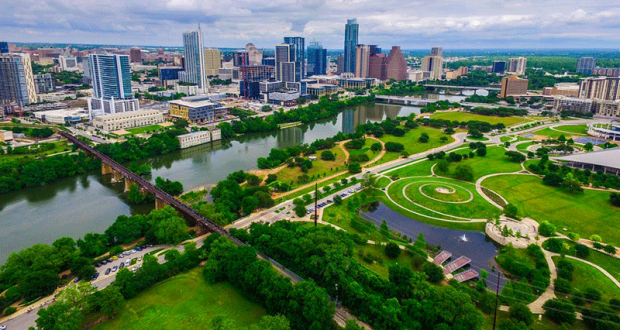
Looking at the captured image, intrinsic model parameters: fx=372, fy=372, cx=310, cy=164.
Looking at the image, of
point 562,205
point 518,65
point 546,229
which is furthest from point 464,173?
point 518,65

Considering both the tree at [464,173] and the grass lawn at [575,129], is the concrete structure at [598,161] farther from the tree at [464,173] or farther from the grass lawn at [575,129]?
the grass lawn at [575,129]

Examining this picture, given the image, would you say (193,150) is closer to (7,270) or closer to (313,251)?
(7,270)

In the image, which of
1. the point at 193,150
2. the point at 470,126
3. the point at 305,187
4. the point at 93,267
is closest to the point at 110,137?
the point at 193,150

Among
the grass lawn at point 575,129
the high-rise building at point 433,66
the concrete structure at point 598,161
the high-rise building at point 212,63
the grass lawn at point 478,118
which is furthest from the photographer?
the high-rise building at point 433,66

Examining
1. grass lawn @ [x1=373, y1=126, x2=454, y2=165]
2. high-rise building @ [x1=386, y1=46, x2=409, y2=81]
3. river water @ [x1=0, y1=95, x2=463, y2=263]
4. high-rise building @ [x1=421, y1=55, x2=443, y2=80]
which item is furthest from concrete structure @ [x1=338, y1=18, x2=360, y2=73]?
river water @ [x1=0, y1=95, x2=463, y2=263]

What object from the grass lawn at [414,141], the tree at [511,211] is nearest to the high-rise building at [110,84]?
the grass lawn at [414,141]

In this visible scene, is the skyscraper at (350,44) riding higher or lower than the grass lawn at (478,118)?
higher
